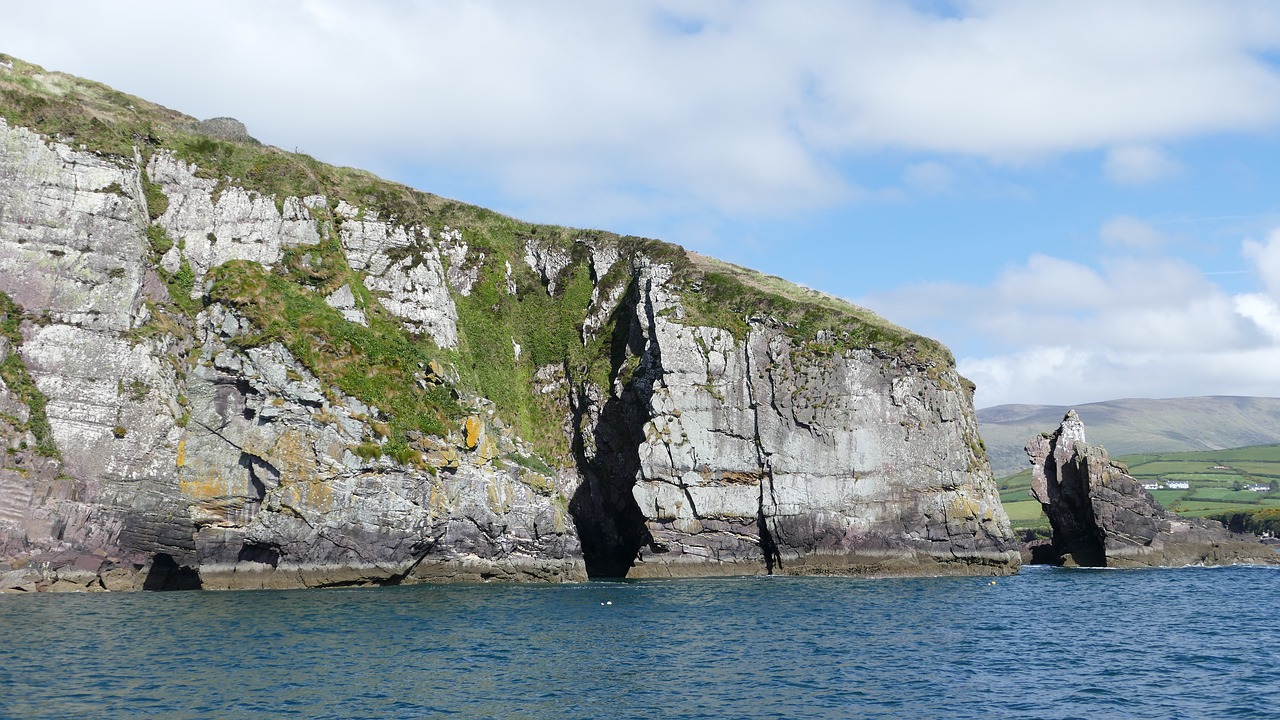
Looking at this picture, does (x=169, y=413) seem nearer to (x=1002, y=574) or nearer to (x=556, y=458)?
(x=556, y=458)

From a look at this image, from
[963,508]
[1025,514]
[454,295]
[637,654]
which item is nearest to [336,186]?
[454,295]

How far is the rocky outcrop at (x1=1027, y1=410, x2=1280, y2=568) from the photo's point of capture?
80188mm

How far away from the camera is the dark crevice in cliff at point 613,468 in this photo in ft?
253

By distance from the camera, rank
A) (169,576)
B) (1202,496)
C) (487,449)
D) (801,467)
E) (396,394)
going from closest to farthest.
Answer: (169,576) → (396,394) → (487,449) → (801,467) → (1202,496)

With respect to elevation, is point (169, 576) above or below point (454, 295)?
below

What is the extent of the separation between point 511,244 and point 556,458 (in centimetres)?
2385

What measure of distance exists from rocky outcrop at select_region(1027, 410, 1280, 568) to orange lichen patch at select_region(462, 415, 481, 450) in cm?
4877

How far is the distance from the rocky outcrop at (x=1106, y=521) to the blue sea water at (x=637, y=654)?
21442 mm

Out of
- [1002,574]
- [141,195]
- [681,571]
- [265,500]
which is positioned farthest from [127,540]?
[1002,574]

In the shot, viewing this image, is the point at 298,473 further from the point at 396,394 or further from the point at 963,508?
the point at 963,508

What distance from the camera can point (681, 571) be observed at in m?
71.2

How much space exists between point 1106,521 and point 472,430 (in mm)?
53528

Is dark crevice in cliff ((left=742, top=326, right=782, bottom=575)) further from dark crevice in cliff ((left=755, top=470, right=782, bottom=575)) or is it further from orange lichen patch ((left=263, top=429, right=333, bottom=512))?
orange lichen patch ((left=263, top=429, right=333, bottom=512))

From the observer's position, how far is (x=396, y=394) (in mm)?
64625
